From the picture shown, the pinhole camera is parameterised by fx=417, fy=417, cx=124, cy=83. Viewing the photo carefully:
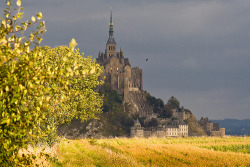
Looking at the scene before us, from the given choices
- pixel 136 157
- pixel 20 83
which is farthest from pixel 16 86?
pixel 136 157

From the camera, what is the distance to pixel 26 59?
1589 centimetres

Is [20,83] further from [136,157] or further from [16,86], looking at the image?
[136,157]

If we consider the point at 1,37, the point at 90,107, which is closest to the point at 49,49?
the point at 90,107

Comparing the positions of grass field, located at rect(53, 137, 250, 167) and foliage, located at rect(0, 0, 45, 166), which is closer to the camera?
foliage, located at rect(0, 0, 45, 166)

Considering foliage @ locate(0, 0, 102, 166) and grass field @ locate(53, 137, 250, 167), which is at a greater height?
foliage @ locate(0, 0, 102, 166)

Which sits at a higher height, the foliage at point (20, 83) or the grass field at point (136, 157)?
the foliage at point (20, 83)

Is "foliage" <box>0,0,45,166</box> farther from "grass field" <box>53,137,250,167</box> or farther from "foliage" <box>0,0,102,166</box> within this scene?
"grass field" <box>53,137,250,167</box>

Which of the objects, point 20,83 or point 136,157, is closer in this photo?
point 20,83

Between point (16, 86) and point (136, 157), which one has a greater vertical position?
point (16, 86)

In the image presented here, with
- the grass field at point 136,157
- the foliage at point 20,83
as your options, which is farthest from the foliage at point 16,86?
the grass field at point 136,157

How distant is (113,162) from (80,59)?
1725 cm

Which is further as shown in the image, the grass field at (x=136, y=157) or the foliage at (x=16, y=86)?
the grass field at (x=136, y=157)

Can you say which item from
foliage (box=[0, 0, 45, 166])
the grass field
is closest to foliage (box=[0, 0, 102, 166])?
foliage (box=[0, 0, 45, 166])

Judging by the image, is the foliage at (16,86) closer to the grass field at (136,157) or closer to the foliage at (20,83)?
the foliage at (20,83)
